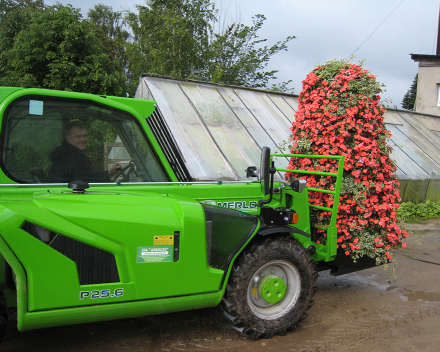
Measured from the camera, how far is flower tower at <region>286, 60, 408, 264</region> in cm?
477

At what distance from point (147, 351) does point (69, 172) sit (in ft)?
5.52

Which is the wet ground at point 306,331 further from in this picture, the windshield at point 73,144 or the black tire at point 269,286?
the windshield at point 73,144

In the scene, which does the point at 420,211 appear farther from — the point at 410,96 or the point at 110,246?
the point at 410,96

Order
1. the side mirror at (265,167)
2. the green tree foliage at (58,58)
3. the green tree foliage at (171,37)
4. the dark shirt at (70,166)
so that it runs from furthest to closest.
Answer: the green tree foliage at (171,37) < the green tree foliage at (58,58) < the side mirror at (265,167) < the dark shirt at (70,166)

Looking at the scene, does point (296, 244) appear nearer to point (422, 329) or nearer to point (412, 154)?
point (422, 329)

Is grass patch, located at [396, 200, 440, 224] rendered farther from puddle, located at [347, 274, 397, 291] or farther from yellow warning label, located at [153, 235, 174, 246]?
yellow warning label, located at [153, 235, 174, 246]

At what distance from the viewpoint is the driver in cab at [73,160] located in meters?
3.32

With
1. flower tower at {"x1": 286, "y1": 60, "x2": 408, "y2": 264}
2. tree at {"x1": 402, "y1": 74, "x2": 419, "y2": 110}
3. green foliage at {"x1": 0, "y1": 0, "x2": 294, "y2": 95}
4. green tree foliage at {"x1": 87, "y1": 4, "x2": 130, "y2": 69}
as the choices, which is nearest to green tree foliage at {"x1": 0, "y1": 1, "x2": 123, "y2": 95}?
green foliage at {"x1": 0, "y1": 0, "x2": 294, "y2": 95}

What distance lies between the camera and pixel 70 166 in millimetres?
3365

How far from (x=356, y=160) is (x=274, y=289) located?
6.62 ft

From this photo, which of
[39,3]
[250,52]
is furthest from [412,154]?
[39,3]

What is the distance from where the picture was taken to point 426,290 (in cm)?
551

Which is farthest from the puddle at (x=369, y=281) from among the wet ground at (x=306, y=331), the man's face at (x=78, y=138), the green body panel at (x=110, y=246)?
the man's face at (x=78, y=138)

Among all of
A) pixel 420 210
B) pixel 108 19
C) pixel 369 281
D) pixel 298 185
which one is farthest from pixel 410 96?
pixel 298 185
